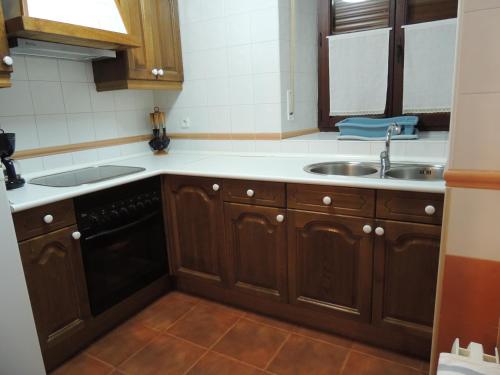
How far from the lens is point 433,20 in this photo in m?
2.17

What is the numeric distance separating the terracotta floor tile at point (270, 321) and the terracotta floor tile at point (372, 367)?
362 millimetres

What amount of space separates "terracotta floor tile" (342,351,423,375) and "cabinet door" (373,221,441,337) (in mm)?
177

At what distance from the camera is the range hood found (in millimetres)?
A: 1678

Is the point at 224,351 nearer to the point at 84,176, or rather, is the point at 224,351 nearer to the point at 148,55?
the point at 84,176

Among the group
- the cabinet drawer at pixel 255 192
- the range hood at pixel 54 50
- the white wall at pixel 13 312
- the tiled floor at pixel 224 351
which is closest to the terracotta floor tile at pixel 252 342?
the tiled floor at pixel 224 351

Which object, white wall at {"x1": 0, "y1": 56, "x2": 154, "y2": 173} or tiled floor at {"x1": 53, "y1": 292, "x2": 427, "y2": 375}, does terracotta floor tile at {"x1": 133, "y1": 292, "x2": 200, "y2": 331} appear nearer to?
tiled floor at {"x1": 53, "y1": 292, "x2": 427, "y2": 375}

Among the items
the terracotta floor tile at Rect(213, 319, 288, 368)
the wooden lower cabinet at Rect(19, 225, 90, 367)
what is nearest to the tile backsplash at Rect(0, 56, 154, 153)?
the wooden lower cabinet at Rect(19, 225, 90, 367)

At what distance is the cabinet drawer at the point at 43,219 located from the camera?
58.8 inches

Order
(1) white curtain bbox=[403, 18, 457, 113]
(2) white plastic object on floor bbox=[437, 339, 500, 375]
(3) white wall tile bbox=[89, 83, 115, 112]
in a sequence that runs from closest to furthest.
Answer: (2) white plastic object on floor bbox=[437, 339, 500, 375] < (1) white curtain bbox=[403, 18, 457, 113] < (3) white wall tile bbox=[89, 83, 115, 112]

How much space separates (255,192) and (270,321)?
29.3 inches

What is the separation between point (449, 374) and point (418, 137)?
5.03ft

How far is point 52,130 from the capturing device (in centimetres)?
212

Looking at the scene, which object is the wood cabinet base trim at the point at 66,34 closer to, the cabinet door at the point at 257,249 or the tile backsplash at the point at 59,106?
the tile backsplash at the point at 59,106

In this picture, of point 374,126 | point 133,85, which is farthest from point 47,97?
point 374,126
